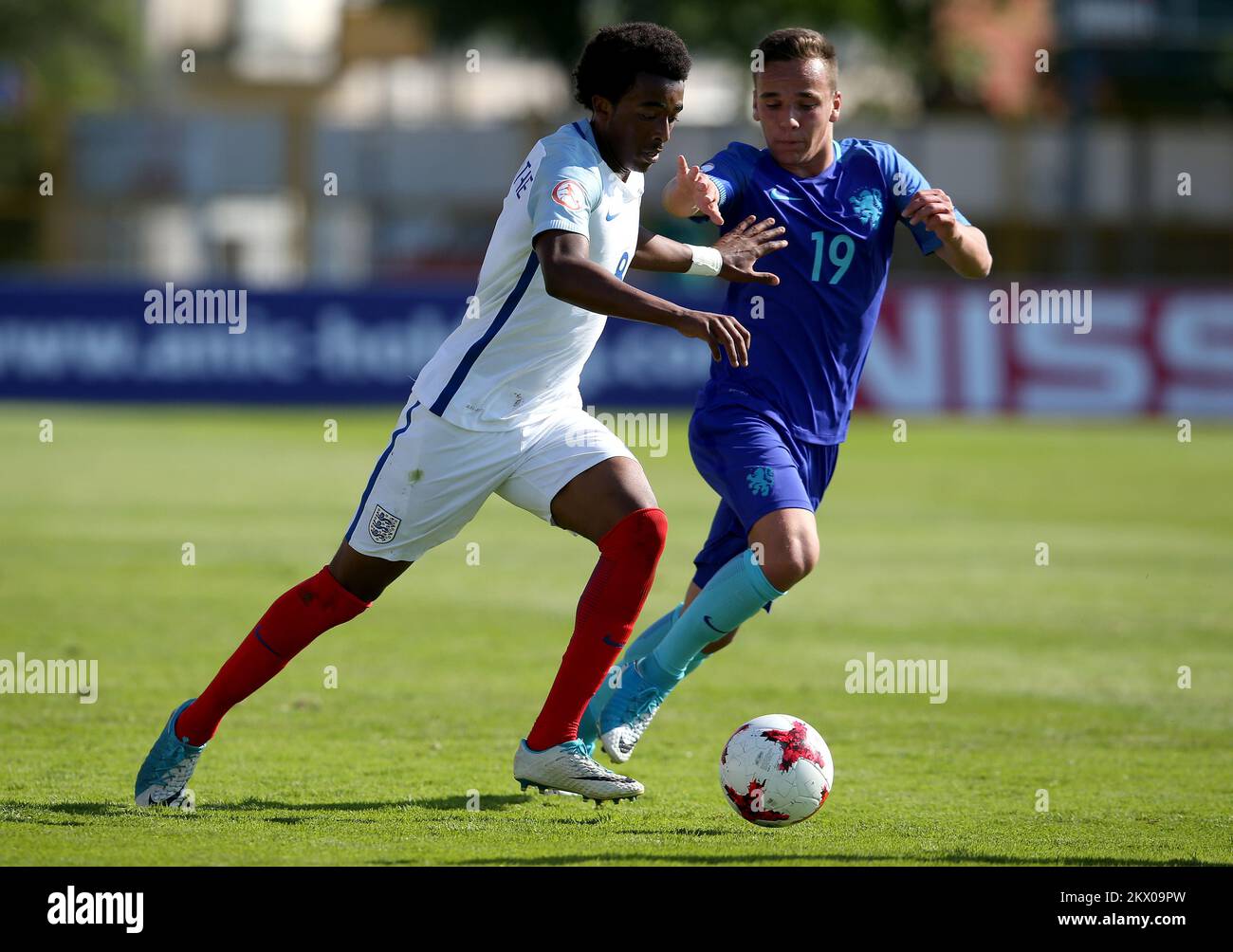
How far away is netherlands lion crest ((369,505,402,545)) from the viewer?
19.2 ft

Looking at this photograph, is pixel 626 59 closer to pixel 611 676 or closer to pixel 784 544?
pixel 784 544

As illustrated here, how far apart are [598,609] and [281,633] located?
104cm

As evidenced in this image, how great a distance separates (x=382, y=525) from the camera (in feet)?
19.2

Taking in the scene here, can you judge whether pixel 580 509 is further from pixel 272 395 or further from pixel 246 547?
pixel 272 395

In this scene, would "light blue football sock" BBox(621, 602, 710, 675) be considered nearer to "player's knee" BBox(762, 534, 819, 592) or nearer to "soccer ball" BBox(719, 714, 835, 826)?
"player's knee" BBox(762, 534, 819, 592)

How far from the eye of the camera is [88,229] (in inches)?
1324

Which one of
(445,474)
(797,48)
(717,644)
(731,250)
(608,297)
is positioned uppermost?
(797,48)

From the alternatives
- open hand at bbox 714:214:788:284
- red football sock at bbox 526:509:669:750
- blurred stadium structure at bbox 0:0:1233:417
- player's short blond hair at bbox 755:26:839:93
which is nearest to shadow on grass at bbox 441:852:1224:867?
red football sock at bbox 526:509:669:750

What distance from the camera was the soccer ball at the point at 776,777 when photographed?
223 inches

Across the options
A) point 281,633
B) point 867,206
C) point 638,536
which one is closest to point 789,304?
point 867,206

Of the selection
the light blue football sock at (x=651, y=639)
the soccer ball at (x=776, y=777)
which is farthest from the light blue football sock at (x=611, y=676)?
the soccer ball at (x=776, y=777)

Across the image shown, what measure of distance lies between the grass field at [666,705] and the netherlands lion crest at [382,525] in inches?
34.3

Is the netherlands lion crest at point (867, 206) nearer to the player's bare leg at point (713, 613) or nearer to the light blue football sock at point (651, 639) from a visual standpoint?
the player's bare leg at point (713, 613)

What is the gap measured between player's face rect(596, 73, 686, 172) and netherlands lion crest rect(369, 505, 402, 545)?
1.35 metres
